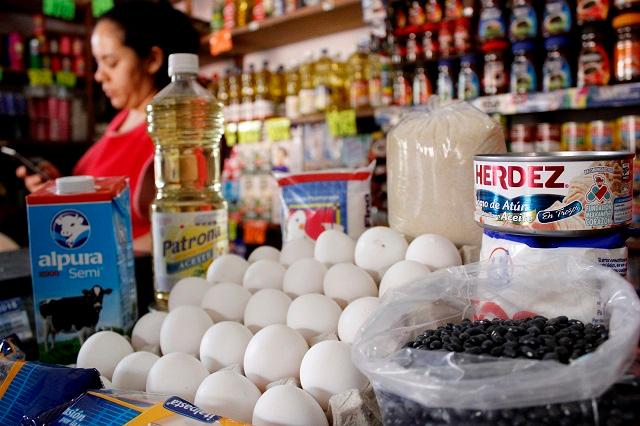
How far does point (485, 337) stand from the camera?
54 centimetres

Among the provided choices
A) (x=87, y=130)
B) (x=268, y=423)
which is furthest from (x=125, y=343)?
(x=87, y=130)

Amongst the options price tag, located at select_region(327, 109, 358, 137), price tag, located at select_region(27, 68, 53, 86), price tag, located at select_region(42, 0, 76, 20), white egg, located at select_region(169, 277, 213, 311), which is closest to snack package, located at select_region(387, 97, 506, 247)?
white egg, located at select_region(169, 277, 213, 311)

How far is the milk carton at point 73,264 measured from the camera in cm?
89

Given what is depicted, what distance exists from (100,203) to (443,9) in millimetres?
2030

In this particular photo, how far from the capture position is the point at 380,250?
37.6 inches

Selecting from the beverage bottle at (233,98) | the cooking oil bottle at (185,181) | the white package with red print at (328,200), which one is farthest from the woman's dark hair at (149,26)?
the beverage bottle at (233,98)

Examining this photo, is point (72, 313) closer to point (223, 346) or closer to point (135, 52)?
point (223, 346)

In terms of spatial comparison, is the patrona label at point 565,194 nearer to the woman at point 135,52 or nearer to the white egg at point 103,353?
the white egg at point 103,353

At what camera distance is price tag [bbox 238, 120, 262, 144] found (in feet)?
11.1

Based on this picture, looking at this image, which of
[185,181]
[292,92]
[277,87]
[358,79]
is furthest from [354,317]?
[277,87]

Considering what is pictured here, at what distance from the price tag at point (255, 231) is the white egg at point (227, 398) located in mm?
2600

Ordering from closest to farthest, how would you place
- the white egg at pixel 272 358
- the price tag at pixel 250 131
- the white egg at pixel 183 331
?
the white egg at pixel 272 358 → the white egg at pixel 183 331 → the price tag at pixel 250 131

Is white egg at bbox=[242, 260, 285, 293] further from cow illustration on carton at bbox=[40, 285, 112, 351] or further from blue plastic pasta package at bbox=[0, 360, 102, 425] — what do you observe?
blue plastic pasta package at bbox=[0, 360, 102, 425]

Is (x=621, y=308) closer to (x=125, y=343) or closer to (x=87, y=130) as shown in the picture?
(x=125, y=343)
